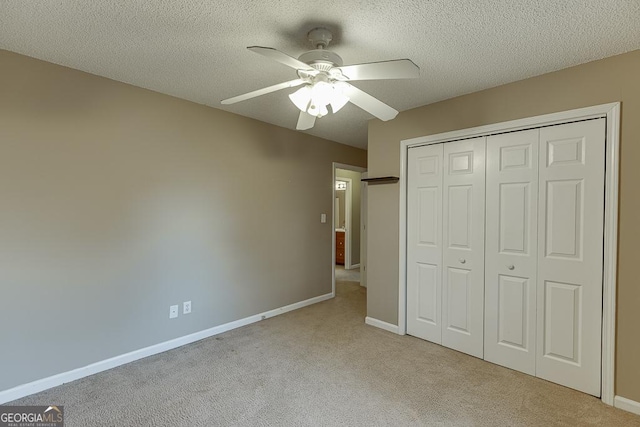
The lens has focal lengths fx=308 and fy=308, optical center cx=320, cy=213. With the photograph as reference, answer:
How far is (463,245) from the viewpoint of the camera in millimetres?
2799

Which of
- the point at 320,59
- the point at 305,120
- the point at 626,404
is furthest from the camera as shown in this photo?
the point at 305,120

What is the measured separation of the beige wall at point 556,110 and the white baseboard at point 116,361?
1.54m

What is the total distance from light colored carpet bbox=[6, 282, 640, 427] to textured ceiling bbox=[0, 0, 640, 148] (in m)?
2.32

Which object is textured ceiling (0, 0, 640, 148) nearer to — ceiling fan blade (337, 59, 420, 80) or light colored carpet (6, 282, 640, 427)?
ceiling fan blade (337, 59, 420, 80)

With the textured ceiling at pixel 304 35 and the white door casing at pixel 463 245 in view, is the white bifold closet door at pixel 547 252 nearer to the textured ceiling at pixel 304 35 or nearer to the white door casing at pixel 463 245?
the white door casing at pixel 463 245

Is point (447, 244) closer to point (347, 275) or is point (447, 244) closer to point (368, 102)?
point (368, 102)

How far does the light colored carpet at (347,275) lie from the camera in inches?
227

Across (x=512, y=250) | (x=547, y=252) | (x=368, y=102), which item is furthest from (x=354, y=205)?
(x=368, y=102)

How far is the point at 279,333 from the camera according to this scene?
321cm

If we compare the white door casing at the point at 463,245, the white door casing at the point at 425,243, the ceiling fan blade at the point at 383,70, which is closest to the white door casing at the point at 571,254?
the white door casing at the point at 463,245

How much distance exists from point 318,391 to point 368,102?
1.97 meters

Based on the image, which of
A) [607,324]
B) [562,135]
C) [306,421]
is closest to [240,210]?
[306,421]

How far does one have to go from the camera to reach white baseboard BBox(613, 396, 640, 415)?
197 cm

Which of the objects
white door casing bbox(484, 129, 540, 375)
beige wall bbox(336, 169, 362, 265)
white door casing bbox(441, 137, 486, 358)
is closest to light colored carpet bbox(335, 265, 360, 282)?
beige wall bbox(336, 169, 362, 265)
